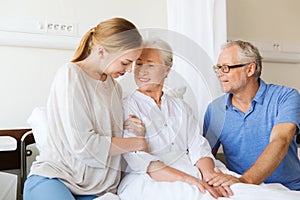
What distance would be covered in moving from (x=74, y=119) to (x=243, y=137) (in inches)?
33.9

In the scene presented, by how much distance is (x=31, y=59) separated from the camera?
1.93 metres

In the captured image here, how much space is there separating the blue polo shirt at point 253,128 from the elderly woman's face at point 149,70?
0.42 m

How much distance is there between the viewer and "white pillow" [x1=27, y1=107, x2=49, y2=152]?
4.80ft

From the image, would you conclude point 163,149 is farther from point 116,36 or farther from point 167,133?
point 116,36

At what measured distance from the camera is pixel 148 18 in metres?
2.27

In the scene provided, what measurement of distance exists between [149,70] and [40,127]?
1.68 feet

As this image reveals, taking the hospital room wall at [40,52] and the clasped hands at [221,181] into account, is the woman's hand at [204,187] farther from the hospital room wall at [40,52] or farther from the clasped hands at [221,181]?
the hospital room wall at [40,52]

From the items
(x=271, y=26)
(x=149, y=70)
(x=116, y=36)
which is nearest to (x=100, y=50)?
(x=116, y=36)

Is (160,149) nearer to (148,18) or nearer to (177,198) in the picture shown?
(177,198)

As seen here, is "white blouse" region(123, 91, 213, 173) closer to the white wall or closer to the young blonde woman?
the young blonde woman

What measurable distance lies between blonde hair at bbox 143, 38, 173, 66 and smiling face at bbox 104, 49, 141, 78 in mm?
67

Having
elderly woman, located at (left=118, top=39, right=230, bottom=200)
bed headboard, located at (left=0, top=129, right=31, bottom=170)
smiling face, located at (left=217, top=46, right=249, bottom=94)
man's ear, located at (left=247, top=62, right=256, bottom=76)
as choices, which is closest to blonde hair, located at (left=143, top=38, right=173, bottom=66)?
elderly woman, located at (left=118, top=39, right=230, bottom=200)

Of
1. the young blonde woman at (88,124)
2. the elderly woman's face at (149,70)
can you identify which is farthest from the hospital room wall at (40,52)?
the elderly woman's face at (149,70)

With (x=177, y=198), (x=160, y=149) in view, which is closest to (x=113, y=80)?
(x=160, y=149)
